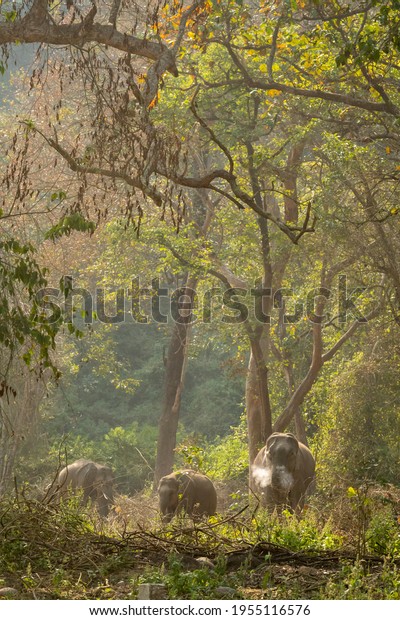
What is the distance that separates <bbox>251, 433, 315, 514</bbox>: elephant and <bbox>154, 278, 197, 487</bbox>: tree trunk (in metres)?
6.10

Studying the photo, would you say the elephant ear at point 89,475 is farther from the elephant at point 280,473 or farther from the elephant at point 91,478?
the elephant at point 280,473

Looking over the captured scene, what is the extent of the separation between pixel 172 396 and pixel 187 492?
→ 7.17 meters

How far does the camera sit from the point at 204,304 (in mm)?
19250

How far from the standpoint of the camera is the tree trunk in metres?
22.2

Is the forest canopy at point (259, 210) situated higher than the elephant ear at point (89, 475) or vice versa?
the forest canopy at point (259, 210)

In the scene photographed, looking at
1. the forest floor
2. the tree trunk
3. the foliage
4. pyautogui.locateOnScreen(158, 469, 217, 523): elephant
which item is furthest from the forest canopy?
the foliage

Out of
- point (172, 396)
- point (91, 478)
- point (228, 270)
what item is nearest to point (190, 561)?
point (228, 270)

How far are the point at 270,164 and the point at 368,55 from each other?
717 centimetres

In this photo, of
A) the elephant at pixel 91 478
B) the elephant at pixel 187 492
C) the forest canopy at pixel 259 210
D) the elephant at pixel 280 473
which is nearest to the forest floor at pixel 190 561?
the forest canopy at pixel 259 210

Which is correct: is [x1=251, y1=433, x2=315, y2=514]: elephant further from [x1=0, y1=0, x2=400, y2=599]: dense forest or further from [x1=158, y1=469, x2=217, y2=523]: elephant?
[x1=158, y1=469, x2=217, y2=523]: elephant

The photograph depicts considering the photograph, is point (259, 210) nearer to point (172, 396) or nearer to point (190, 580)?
point (190, 580)

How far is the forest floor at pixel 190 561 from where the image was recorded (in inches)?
283

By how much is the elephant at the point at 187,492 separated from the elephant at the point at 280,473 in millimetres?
800
